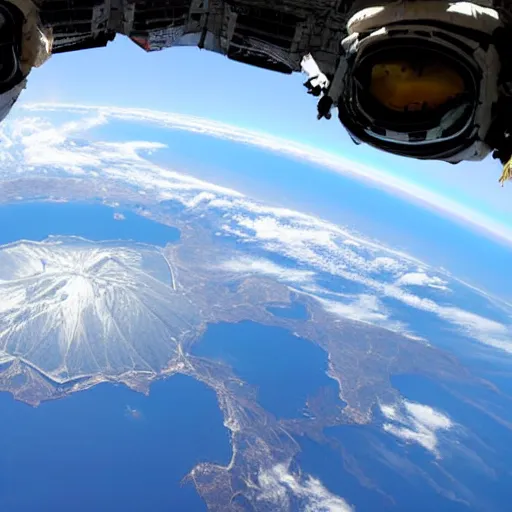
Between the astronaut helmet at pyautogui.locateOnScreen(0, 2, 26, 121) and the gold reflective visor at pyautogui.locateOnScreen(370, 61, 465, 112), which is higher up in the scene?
the gold reflective visor at pyautogui.locateOnScreen(370, 61, 465, 112)

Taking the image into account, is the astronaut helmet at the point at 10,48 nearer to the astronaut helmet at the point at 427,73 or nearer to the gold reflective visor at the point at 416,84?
the astronaut helmet at the point at 427,73

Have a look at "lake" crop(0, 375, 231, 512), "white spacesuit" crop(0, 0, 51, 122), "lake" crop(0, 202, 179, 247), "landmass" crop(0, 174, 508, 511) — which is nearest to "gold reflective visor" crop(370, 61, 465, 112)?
"white spacesuit" crop(0, 0, 51, 122)

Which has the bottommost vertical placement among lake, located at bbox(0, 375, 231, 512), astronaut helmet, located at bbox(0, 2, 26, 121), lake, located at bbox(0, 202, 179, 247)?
lake, located at bbox(0, 202, 179, 247)

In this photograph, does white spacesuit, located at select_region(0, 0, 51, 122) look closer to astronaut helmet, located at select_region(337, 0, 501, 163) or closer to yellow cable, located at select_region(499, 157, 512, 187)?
astronaut helmet, located at select_region(337, 0, 501, 163)

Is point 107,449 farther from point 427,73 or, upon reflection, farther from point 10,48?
point 427,73

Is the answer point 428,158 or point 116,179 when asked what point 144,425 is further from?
point 116,179

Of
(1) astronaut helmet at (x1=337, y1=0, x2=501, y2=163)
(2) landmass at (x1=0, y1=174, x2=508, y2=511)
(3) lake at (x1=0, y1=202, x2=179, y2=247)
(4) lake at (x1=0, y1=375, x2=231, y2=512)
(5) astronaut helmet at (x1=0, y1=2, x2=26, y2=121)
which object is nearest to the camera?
(1) astronaut helmet at (x1=337, y1=0, x2=501, y2=163)

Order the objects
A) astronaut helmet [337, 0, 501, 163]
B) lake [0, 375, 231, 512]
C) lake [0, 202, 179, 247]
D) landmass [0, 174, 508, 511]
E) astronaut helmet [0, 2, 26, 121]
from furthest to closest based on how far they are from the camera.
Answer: lake [0, 202, 179, 247] → landmass [0, 174, 508, 511] → lake [0, 375, 231, 512] → astronaut helmet [0, 2, 26, 121] → astronaut helmet [337, 0, 501, 163]

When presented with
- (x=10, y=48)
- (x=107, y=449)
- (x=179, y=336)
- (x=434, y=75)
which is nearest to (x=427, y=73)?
(x=434, y=75)
